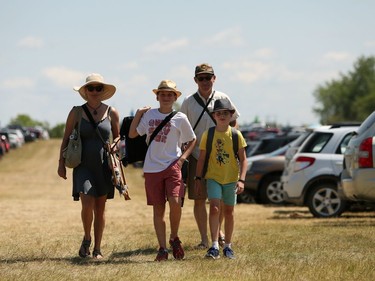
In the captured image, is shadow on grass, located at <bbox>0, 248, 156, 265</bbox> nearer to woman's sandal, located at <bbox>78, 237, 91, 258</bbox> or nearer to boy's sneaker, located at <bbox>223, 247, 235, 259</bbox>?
woman's sandal, located at <bbox>78, 237, 91, 258</bbox>

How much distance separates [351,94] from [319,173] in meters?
152

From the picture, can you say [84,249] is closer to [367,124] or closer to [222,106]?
[222,106]

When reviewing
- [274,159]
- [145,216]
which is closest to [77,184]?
[145,216]

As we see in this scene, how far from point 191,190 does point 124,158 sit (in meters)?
1.06

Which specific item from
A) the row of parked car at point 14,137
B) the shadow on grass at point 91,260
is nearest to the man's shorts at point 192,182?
the shadow on grass at point 91,260

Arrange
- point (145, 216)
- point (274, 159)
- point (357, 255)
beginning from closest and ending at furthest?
1. point (357, 255)
2. point (145, 216)
3. point (274, 159)

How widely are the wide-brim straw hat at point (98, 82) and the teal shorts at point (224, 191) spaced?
56.8 inches

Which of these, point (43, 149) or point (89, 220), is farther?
point (43, 149)

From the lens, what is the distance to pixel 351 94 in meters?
172

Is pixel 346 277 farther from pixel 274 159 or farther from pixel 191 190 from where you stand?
pixel 274 159

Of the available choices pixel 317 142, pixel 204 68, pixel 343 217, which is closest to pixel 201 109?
pixel 204 68

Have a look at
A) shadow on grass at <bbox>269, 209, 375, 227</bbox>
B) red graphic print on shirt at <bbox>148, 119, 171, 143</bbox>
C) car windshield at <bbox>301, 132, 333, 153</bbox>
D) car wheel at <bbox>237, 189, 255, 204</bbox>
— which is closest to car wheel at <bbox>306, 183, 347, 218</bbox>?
shadow on grass at <bbox>269, 209, 375, 227</bbox>

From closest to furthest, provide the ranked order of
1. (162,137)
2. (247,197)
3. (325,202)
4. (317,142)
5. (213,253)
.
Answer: (213,253), (162,137), (325,202), (317,142), (247,197)

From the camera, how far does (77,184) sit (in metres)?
12.8
